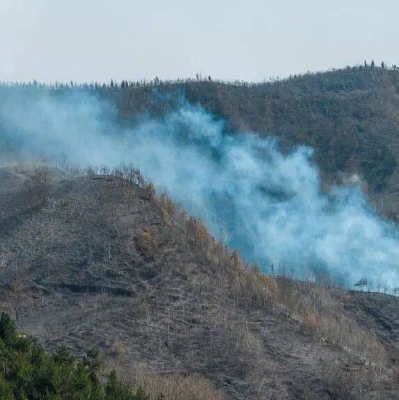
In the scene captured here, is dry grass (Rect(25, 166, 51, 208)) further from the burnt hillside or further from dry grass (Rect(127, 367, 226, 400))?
dry grass (Rect(127, 367, 226, 400))

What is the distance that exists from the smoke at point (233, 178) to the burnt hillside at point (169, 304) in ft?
45.9

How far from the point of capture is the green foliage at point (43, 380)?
27.9 metres

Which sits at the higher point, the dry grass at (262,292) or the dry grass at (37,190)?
the dry grass at (37,190)

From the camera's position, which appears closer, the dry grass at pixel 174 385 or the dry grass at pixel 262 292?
the dry grass at pixel 174 385

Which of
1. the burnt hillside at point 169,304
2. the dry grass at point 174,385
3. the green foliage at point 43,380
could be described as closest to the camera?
the green foliage at point 43,380

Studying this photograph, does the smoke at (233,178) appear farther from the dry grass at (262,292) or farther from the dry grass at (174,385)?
the dry grass at (174,385)

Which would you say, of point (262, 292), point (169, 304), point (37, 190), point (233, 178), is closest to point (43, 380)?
point (169, 304)

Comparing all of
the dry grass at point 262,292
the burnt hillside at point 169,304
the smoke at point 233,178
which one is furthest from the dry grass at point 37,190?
the smoke at point 233,178

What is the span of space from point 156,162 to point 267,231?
11.3 m

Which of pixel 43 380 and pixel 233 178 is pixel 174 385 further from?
pixel 233 178

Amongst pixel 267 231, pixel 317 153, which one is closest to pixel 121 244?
pixel 267 231

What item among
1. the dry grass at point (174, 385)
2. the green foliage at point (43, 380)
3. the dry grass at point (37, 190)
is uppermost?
the dry grass at point (37, 190)

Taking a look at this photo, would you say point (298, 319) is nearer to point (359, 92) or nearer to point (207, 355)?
point (207, 355)

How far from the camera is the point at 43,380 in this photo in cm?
2850
